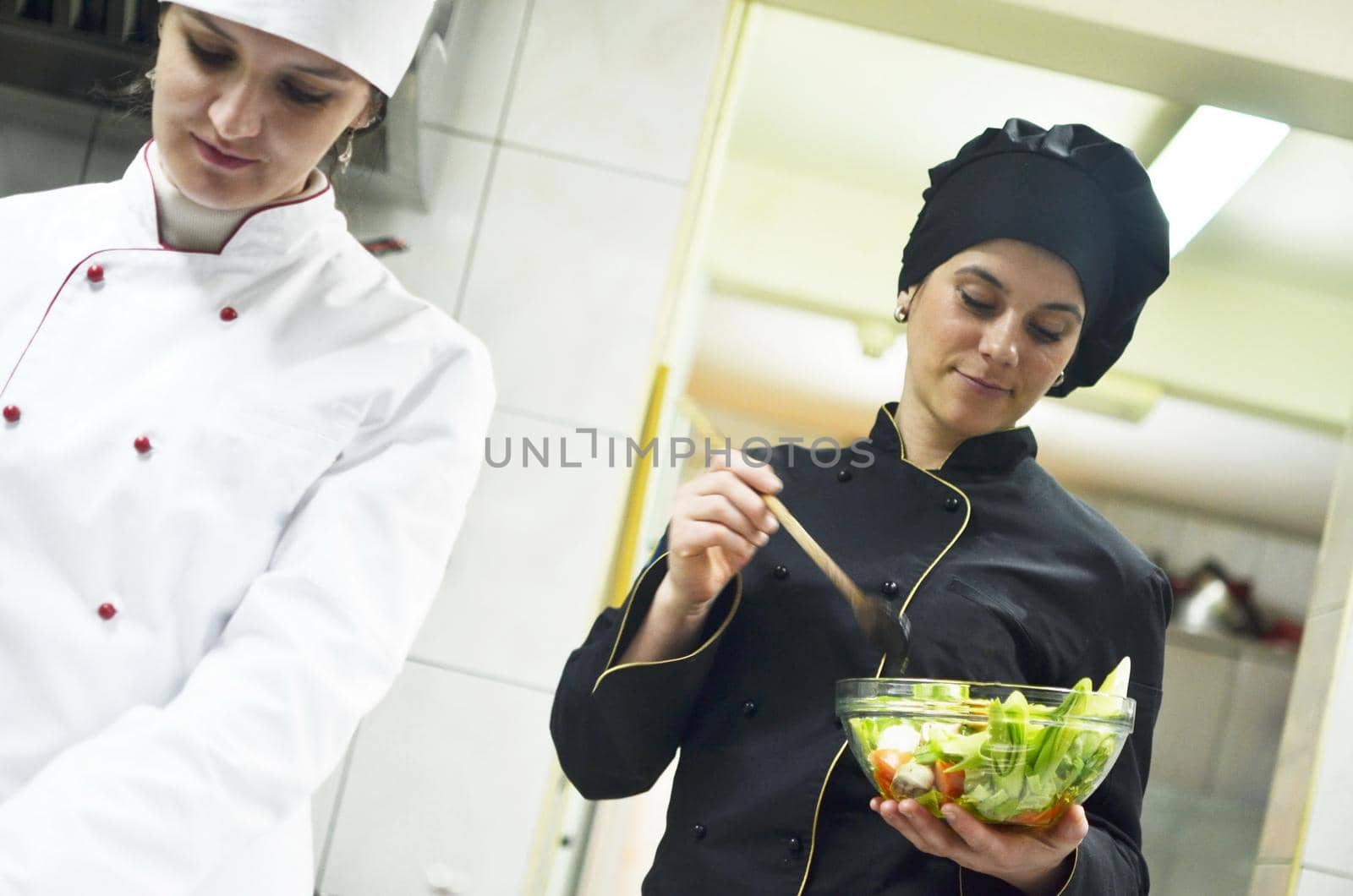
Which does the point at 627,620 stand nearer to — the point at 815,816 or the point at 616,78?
the point at 815,816

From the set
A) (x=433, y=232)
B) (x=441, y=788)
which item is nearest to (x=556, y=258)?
(x=433, y=232)

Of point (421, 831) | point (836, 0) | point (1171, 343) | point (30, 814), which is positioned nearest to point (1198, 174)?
point (1171, 343)

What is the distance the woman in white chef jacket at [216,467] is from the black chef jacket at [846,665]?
0.60 ft

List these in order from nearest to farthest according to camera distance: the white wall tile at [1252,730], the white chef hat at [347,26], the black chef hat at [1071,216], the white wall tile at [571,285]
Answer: the white chef hat at [347,26] < the black chef hat at [1071,216] < the white wall tile at [571,285] < the white wall tile at [1252,730]

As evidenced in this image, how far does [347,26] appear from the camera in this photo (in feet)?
3.01

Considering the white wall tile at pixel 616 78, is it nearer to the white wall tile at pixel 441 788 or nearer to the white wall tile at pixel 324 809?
the white wall tile at pixel 441 788

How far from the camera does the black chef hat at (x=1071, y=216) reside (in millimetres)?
1017

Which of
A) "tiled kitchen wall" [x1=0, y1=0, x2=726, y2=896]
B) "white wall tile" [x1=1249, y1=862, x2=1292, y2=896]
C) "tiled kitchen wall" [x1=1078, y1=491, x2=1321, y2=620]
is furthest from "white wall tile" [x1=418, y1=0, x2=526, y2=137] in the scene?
"tiled kitchen wall" [x1=1078, y1=491, x2=1321, y2=620]

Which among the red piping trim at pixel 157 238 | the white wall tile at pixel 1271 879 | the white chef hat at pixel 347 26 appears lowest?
the white wall tile at pixel 1271 879

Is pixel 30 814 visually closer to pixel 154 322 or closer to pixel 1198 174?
pixel 154 322

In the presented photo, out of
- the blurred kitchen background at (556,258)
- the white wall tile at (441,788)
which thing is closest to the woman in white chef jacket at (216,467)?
the blurred kitchen background at (556,258)

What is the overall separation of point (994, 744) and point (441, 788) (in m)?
1.37

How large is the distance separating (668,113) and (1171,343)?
248 cm

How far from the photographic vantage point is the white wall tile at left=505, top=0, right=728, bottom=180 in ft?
6.98
